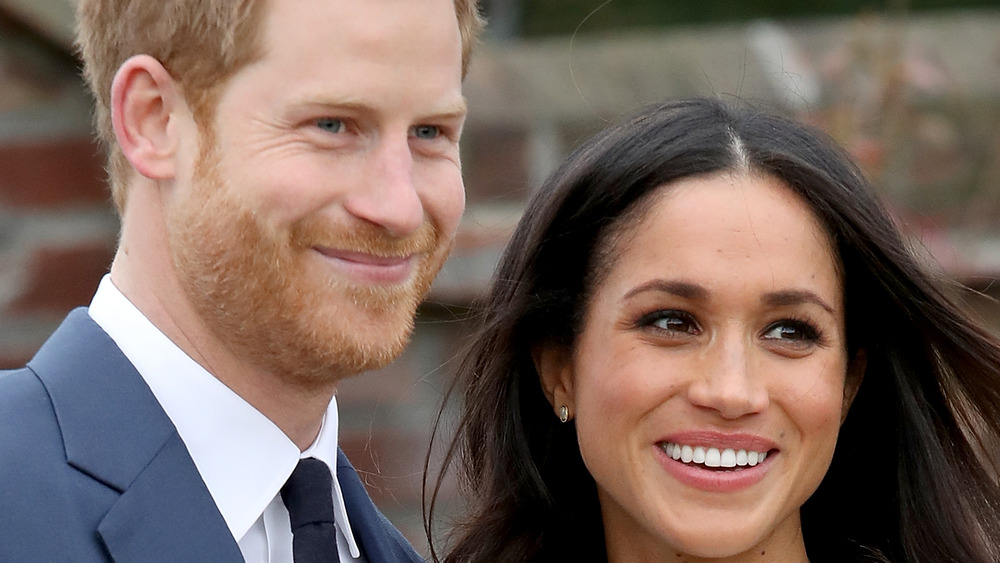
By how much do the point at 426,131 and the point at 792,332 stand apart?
0.71m

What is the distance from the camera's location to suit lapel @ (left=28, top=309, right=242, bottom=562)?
7.75 ft

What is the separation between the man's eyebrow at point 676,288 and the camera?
9.01 feet

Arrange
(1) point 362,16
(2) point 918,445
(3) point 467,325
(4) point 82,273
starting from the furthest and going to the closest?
1. (3) point 467,325
2. (4) point 82,273
3. (2) point 918,445
4. (1) point 362,16

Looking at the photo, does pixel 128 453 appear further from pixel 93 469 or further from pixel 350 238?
pixel 350 238

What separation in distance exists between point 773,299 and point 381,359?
67 cm

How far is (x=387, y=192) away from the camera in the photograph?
8.25ft

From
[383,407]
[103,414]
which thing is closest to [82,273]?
[383,407]

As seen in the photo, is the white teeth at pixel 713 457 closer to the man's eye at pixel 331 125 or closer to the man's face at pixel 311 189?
the man's face at pixel 311 189

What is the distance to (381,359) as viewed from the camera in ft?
8.41

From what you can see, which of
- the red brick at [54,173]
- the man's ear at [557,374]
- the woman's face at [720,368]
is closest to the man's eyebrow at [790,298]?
the woman's face at [720,368]

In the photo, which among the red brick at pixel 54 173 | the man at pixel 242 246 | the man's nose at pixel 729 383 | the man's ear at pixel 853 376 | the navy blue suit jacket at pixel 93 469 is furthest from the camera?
the red brick at pixel 54 173

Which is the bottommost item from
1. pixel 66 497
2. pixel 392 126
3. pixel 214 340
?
pixel 66 497

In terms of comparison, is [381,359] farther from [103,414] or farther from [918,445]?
Result: [918,445]

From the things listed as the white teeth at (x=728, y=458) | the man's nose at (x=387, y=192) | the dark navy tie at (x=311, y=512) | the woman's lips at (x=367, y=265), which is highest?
the man's nose at (x=387, y=192)
